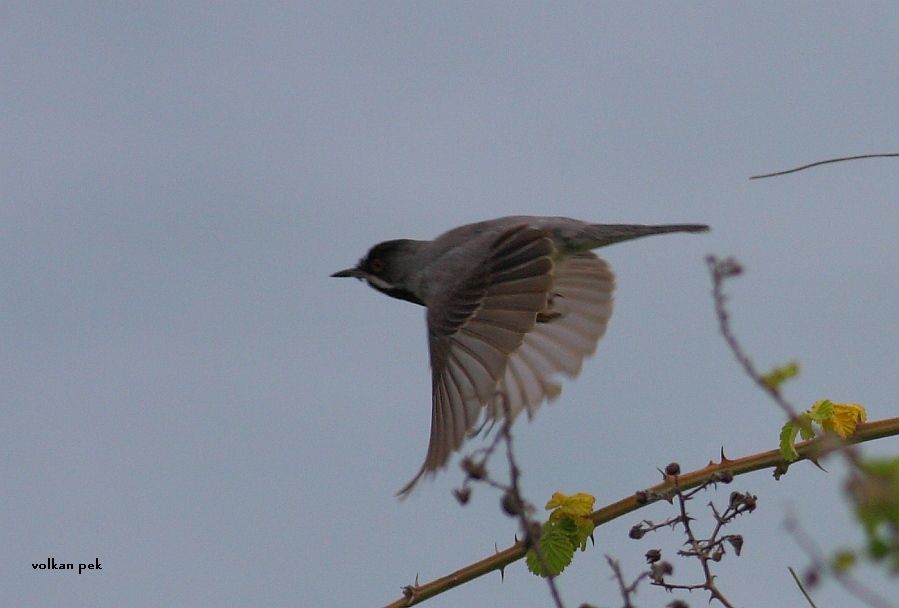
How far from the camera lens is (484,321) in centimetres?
596

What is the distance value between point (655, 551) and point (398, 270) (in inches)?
172

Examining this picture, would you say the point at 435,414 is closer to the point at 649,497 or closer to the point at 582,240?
the point at 582,240

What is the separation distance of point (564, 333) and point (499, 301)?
2.36ft

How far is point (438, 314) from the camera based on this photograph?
6.29 metres

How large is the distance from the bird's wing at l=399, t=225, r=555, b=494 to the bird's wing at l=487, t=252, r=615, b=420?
0.20 m

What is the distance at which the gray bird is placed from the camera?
569 centimetres

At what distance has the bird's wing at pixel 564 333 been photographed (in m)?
6.10

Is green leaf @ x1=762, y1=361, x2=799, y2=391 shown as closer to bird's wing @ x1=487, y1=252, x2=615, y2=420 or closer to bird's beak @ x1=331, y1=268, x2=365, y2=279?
bird's wing @ x1=487, y1=252, x2=615, y2=420

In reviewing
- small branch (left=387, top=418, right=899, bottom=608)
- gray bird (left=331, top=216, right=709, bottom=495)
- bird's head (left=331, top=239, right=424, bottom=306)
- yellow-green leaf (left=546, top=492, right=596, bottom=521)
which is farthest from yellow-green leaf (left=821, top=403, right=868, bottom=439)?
bird's head (left=331, top=239, right=424, bottom=306)

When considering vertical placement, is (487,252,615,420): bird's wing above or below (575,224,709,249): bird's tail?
below

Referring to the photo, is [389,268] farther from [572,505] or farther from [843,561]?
[843,561]

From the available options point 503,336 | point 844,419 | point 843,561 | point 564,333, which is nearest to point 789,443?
point 844,419

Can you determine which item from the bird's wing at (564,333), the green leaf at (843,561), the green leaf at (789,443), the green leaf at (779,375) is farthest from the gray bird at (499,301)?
Answer: the green leaf at (843,561)

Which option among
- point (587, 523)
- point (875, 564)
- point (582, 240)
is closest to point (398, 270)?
point (582, 240)
